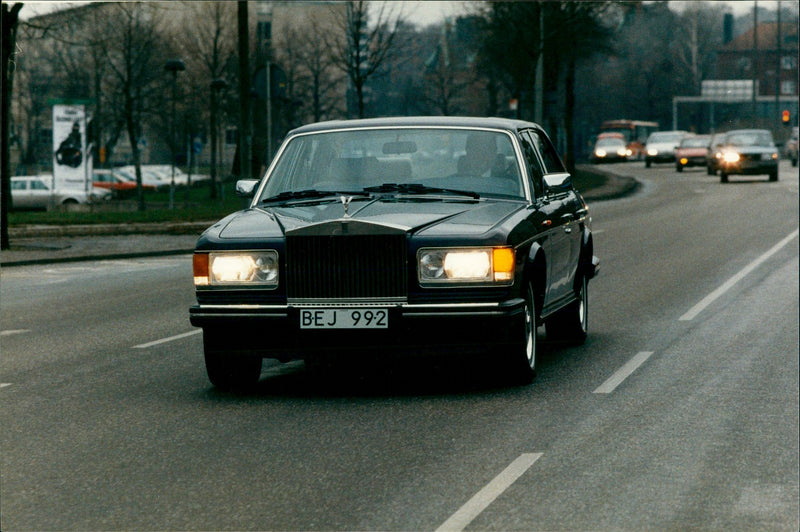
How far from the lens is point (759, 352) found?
1210 centimetres

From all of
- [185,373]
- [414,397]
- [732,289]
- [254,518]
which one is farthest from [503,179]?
[732,289]

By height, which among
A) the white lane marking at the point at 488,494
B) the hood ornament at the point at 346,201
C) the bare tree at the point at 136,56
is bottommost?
the white lane marking at the point at 488,494

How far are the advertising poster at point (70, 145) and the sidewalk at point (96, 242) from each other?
32.5ft

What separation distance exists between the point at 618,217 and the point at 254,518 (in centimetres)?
2464

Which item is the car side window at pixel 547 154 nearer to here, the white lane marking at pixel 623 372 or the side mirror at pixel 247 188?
the white lane marking at pixel 623 372

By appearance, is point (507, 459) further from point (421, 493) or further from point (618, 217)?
point (618, 217)

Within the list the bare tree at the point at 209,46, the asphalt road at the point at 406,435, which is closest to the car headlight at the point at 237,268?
the asphalt road at the point at 406,435

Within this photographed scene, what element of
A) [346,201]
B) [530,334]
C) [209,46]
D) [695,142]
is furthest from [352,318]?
[695,142]

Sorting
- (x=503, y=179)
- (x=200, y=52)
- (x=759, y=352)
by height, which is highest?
(x=200, y=52)

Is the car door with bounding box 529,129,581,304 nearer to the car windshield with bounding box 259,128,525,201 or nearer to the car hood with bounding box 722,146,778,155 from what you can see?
the car windshield with bounding box 259,128,525,201

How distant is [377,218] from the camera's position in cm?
804

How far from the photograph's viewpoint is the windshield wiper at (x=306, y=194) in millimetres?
8336

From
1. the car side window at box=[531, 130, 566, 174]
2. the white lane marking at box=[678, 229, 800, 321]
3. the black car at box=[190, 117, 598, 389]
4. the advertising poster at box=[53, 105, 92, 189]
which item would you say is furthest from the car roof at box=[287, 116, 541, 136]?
the advertising poster at box=[53, 105, 92, 189]

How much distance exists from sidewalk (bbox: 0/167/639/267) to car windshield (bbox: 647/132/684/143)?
38045mm
